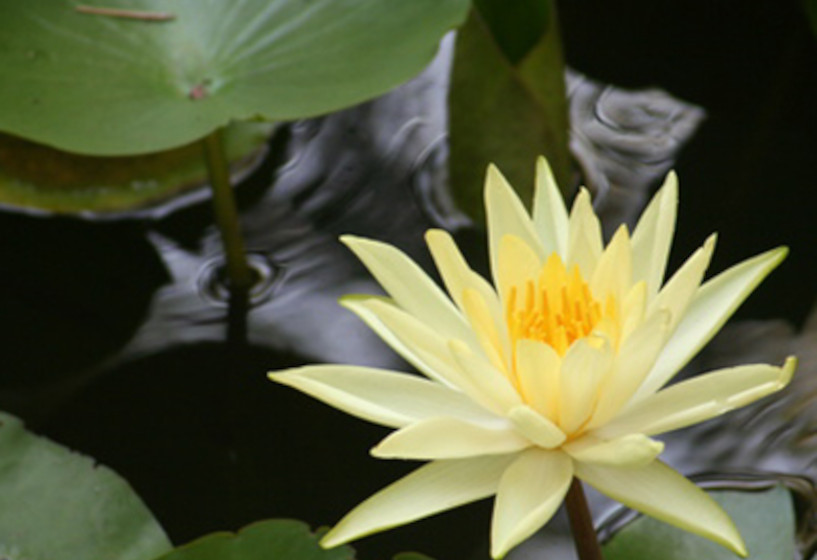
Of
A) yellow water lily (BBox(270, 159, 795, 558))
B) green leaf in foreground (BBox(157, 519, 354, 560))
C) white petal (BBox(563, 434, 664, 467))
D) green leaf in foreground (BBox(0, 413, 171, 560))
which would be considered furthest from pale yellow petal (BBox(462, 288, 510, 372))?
green leaf in foreground (BBox(0, 413, 171, 560))

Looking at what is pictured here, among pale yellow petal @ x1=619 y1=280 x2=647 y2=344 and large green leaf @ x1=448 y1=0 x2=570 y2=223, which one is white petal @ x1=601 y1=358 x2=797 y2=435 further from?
large green leaf @ x1=448 y1=0 x2=570 y2=223

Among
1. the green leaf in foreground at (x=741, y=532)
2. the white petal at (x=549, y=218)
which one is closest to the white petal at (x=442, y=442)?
the white petal at (x=549, y=218)

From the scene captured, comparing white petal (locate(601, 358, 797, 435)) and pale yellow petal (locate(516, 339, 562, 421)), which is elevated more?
pale yellow petal (locate(516, 339, 562, 421))

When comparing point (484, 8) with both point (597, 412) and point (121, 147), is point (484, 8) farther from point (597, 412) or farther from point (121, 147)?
point (597, 412)

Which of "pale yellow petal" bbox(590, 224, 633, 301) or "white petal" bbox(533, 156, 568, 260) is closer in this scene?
"pale yellow petal" bbox(590, 224, 633, 301)

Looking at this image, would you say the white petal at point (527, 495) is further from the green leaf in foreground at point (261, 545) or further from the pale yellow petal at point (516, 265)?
the green leaf in foreground at point (261, 545)

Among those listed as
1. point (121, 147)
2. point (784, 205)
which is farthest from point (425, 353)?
point (784, 205)

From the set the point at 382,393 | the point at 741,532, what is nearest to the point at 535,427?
the point at 382,393

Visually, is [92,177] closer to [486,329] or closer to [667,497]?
[486,329]
